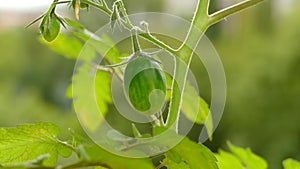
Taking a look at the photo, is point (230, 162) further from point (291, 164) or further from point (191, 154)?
point (191, 154)

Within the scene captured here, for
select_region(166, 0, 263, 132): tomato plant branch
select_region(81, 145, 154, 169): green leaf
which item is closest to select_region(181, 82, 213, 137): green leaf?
select_region(166, 0, 263, 132): tomato plant branch

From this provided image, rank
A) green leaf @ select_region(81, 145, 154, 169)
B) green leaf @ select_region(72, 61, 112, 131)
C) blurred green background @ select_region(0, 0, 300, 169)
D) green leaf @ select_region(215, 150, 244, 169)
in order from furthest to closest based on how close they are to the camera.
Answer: blurred green background @ select_region(0, 0, 300, 169)
green leaf @ select_region(72, 61, 112, 131)
green leaf @ select_region(215, 150, 244, 169)
green leaf @ select_region(81, 145, 154, 169)

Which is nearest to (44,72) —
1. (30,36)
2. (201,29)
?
(30,36)

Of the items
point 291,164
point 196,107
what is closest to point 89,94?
point 196,107

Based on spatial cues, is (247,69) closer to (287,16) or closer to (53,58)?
(287,16)

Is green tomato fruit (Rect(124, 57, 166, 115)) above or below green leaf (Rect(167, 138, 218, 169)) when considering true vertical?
above

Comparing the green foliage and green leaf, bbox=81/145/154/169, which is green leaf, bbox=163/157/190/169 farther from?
the green foliage

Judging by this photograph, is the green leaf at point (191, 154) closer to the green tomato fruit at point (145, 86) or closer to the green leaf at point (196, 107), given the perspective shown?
the green tomato fruit at point (145, 86)
